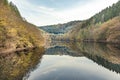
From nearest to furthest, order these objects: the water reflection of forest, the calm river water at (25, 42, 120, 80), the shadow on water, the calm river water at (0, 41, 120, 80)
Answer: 1. the shadow on water
2. the calm river water at (0, 41, 120, 80)
3. the calm river water at (25, 42, 120, 80)
4. the water reflection of forest

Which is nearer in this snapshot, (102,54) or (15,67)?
(15,67)

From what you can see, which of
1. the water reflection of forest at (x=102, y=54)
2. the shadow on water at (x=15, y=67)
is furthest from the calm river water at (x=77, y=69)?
the shadow on water at (x=15, y=67)

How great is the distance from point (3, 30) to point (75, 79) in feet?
189

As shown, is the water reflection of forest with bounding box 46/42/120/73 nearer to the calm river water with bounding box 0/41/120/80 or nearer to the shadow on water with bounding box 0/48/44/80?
the calm river water with bounding box 0/41/120/80

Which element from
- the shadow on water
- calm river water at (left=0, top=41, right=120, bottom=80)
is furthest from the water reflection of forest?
the shadow on water

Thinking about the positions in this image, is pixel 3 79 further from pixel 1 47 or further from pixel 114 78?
pixel 1 47

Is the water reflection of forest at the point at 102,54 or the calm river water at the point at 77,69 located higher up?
the calm river water at the point at 77,69

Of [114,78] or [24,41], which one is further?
[24,41]

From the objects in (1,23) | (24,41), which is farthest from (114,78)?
(24,41)

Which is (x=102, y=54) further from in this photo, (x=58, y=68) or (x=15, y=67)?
(x=15, y=67)

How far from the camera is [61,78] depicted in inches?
1335

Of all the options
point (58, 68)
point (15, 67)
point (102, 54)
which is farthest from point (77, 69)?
point (102, 54)

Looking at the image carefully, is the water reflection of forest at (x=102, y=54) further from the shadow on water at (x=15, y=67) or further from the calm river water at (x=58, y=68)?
the shadow on water at (x=15, y=67)

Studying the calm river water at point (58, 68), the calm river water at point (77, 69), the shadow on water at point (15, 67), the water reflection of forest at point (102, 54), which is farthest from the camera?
the water reflection of forest at point (102, 54)
